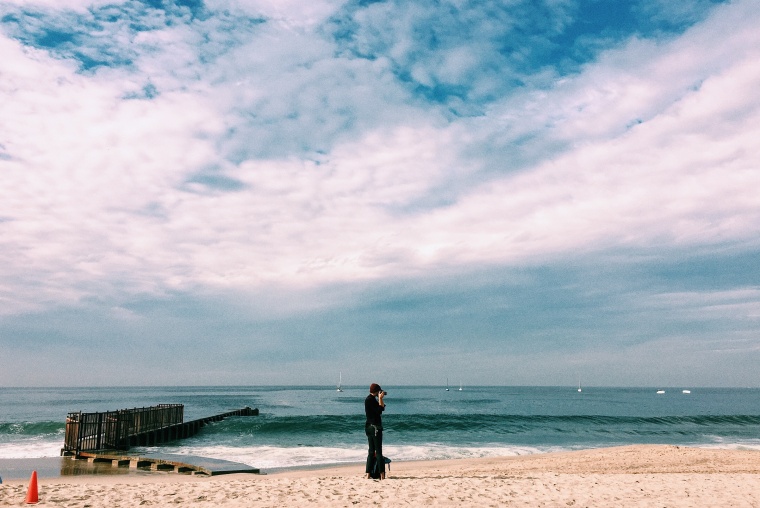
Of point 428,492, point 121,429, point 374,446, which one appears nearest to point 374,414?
Answer: point 374,446

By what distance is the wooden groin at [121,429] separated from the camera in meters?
21.0

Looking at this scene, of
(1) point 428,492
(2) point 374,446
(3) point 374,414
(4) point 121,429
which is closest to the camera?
(1) point 428,492

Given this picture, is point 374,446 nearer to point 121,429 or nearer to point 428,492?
point 428,492

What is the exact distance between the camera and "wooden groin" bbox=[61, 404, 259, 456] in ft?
68.9

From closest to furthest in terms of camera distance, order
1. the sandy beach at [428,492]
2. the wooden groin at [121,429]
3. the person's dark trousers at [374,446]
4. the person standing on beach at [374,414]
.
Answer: the sandy beach at [428,492]
the person standing on beach at [374,414]
the person's dark trousers at [374,446]
the wooden groin at [121,429]

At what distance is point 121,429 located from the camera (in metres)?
24.2

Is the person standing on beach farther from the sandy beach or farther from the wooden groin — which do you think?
the wooden groin

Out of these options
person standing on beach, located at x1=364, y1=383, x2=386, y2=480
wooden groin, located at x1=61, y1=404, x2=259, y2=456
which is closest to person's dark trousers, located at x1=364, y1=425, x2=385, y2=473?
person standing on beach, located at x1=364, y1=383, x2=386, y2=480

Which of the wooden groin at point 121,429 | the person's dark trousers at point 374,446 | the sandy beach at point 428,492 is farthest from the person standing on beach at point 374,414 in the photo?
the wooden groin at point 121,429

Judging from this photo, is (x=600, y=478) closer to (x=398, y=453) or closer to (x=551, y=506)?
(x=551, y=506)

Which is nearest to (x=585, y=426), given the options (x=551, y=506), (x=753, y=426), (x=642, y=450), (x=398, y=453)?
(x=753, y=426)

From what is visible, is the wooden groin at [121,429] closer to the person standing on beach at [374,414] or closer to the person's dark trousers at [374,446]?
the person's dark trousers at [374,446]

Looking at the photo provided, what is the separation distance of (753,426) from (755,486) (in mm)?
42986

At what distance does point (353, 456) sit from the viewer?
959 inches
